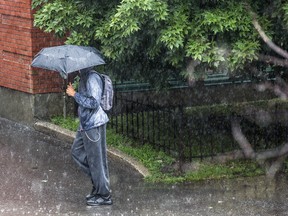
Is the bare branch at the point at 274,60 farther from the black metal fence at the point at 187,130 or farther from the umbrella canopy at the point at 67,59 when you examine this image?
the umbrella canopy at the point at 67,59

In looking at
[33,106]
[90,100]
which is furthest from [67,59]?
[33,106]

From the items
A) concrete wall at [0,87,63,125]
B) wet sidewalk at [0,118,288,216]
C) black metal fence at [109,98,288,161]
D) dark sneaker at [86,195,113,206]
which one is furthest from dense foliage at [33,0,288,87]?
concrete wall at [0,87,63,125]

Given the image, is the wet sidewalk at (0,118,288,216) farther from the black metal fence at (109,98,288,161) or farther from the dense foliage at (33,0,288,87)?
the dense foliage at (33,0,288,87)

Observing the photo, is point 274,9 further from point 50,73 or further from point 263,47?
point 50,73

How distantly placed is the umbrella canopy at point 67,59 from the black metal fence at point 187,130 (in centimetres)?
200

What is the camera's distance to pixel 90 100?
10.4 metres

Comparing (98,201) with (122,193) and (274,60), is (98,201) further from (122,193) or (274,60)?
(274,60)

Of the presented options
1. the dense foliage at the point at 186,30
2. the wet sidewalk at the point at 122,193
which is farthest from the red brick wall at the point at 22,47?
the dense foliage at the point at 186,30

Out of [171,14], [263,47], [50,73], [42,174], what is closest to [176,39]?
[171,14]

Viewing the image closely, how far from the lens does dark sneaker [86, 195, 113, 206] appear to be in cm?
1083

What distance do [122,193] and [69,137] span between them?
276cm

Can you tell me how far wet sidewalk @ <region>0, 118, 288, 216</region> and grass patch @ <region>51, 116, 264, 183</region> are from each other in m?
0.17

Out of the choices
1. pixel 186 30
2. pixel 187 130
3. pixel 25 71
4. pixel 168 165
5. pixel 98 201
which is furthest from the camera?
pixel 25 71

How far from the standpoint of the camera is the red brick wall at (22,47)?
14727 millimetres
